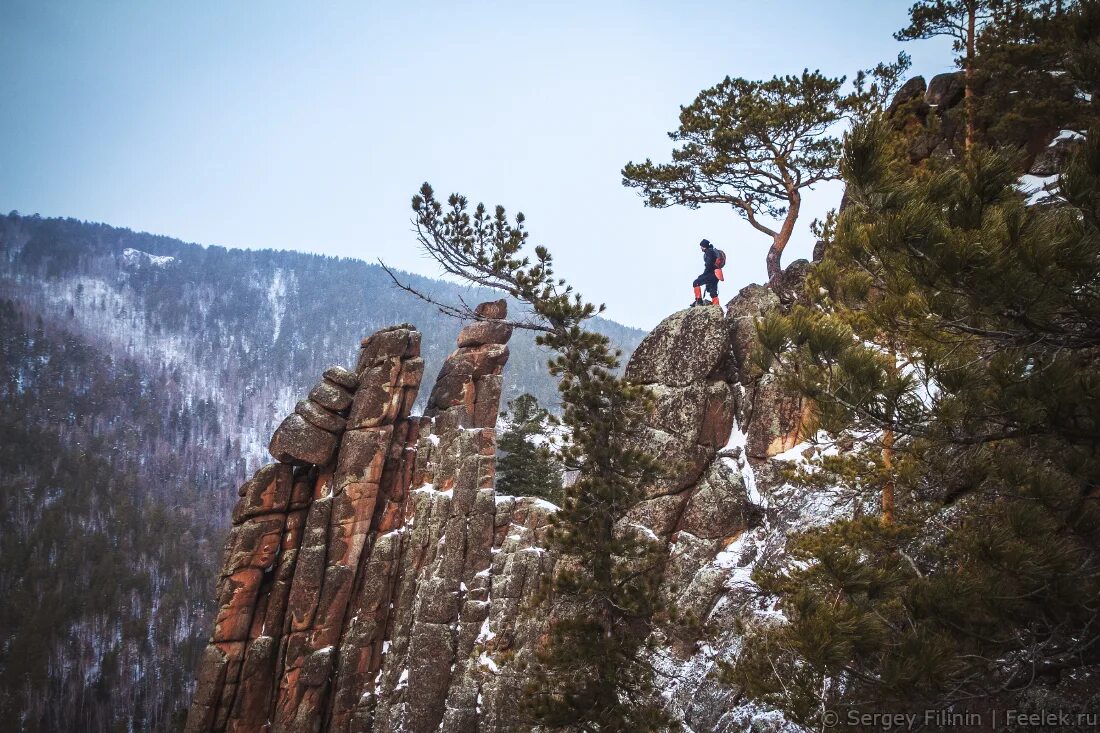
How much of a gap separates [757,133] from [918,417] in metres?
15.1

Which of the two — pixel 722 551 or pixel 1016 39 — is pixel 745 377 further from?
pixel 1016 39

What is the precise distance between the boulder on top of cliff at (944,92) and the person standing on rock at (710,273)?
10201mm

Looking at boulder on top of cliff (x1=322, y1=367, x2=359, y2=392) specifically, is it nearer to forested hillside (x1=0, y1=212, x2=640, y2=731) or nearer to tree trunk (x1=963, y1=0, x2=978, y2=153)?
tree trunk (x1=963, y1=0, x2=978, y2=153)

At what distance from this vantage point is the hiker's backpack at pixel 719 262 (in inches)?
677

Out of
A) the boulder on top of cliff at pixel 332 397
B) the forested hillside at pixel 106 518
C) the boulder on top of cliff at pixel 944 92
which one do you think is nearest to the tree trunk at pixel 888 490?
the boulder on top of cliff at pixel 944 92

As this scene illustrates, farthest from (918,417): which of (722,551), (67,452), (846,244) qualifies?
(67,452)

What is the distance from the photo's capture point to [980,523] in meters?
6.82

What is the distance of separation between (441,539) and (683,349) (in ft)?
32.7

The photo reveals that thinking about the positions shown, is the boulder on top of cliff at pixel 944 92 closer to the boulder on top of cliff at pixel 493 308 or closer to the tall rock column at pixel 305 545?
the boulder on top of cliff at pixel 493 308

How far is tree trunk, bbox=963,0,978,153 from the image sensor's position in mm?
16031

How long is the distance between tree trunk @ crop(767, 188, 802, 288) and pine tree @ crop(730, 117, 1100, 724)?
42.7ft

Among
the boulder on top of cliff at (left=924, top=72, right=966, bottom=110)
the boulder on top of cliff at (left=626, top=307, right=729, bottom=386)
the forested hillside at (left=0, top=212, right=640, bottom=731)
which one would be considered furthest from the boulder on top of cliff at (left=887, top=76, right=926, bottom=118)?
the forested hillside at (left=0, top=212, right=640, bottom=731)

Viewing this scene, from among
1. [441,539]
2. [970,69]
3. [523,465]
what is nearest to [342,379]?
[441,539]

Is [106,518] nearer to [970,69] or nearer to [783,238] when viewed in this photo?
[783,238]
